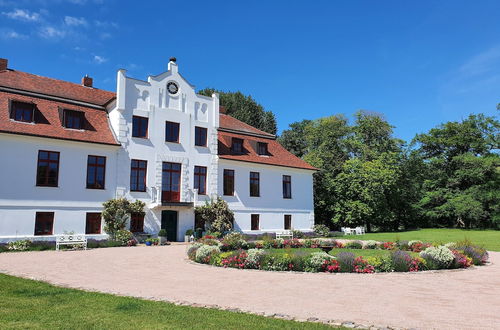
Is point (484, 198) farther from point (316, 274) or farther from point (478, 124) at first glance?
point (316, 274)

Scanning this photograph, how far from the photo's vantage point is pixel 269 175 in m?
34.3

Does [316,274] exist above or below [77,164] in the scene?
below

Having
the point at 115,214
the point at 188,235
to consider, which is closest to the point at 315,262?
the point at 115,214

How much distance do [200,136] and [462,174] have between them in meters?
33.3

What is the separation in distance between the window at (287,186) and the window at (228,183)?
5896 millimetres

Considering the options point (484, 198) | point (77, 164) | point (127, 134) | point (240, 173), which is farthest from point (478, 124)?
point (77, 164)

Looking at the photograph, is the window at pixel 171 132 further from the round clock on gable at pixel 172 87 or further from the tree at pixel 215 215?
the tree at pixel 215 215

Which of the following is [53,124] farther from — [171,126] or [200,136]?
[200,136]

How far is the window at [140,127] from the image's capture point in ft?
89.8

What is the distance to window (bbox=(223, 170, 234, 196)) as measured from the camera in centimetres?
3150

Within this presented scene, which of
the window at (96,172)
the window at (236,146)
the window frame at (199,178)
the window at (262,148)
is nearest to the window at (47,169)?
the window at (96,172)

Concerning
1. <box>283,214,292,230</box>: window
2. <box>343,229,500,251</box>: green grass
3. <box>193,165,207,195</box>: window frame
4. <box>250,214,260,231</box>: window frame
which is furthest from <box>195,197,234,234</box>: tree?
<box>343,229,500,251</box>: green grass

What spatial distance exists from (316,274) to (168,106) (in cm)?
2002

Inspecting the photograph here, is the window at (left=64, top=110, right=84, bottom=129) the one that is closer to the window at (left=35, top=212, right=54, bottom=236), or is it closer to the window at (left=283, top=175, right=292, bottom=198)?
the window at (left=35, top=212, right=54, bottom=236)
